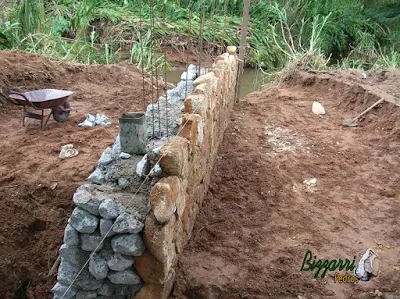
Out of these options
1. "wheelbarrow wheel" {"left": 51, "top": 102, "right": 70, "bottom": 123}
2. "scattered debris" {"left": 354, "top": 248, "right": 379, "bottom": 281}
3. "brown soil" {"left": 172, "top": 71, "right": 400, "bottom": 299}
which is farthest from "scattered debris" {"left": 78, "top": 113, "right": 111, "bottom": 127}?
"scattered debris" {"left": 354, "top": 248, "right": 379, "bottom": 281}

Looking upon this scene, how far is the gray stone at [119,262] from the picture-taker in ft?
7.86

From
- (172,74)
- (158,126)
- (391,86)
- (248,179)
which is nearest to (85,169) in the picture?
(158,126)

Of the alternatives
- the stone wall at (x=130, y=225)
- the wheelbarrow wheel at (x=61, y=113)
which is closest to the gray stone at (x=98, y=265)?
the stone wall at (x=130, y=225)

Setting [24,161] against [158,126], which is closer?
[158,126]

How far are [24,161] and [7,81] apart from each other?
244 cm

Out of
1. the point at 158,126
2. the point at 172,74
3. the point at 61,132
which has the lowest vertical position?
the point at 172,74

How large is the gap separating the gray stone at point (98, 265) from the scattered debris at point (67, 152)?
201cm

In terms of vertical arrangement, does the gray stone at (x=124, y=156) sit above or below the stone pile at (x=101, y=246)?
above

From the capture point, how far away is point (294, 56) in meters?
8.10

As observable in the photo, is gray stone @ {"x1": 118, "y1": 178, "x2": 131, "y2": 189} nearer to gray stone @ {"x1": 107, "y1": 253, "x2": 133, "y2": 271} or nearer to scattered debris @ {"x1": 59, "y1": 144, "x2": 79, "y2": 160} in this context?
gray stone @ {"x1": 107, "y1": 253, "x2": 133, "y2": 271}

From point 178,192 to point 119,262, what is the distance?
1.71 ft

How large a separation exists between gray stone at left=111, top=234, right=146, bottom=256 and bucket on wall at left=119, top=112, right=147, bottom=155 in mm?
744

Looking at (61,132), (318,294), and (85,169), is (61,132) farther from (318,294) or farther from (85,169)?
(318,294)

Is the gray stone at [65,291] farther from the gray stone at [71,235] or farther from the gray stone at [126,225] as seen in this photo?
the gray stone at [126,225]
